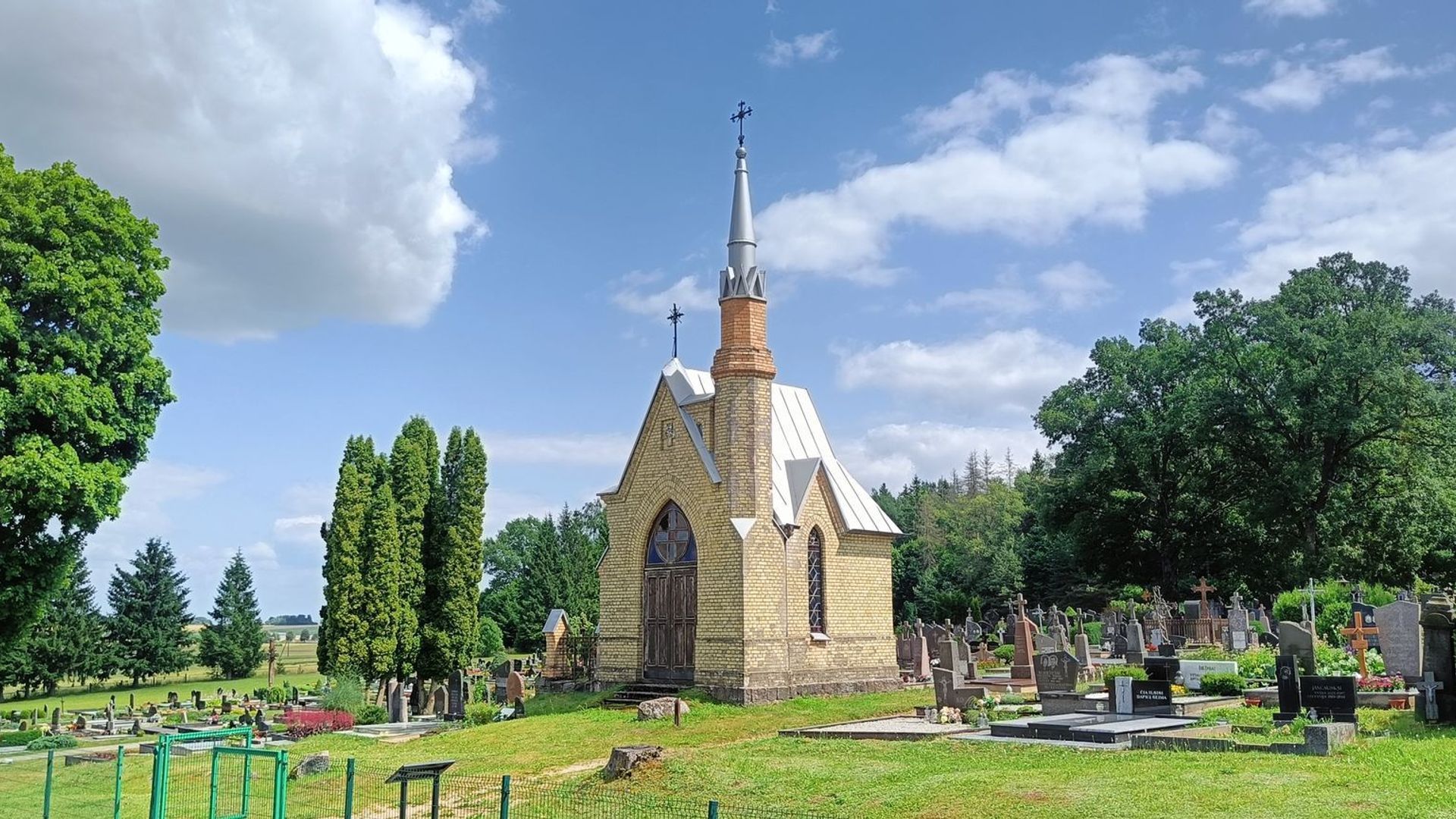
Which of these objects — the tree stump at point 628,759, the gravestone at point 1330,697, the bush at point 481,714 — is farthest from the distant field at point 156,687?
the gravestone at point 1330,697

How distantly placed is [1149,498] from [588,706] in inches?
1395

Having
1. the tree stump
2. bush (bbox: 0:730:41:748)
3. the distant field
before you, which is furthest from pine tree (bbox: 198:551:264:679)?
the tree stump

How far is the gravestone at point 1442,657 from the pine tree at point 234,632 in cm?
5908

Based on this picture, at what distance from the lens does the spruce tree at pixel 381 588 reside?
29.0 meters

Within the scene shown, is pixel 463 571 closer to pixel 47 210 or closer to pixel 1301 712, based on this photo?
pixel 47 210

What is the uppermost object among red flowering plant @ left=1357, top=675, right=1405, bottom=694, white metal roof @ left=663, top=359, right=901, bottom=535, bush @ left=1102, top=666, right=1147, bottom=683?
white metal roof @ left=663, top=359, right=901, bottom=535

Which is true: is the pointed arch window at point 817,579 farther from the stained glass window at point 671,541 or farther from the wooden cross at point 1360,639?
the wooden cross at point 1360,639

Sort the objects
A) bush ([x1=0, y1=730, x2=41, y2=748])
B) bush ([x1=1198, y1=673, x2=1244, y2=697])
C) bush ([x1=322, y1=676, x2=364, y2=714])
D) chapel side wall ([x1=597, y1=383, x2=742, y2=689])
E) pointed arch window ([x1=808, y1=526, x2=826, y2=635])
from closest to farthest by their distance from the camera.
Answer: bush ([x1=1198, y1=673, x2=1244, y2=697])
chapel side wall ([x1=597, y1=383, x2=742, y2=689])
pointed arch window ([x1=808, y1=526, x2=826, y2=635])
bush ([x1=0, y1=730, x2=41, y2=748])
bush ([x1=322, y1=676, x2=364, y2=714])

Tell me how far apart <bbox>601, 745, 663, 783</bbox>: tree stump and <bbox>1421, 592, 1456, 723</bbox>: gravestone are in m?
11.1

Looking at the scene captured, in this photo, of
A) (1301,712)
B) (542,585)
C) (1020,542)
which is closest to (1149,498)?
(1020,542)

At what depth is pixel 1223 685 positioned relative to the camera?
64.1 feet

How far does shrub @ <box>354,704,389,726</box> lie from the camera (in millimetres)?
27453

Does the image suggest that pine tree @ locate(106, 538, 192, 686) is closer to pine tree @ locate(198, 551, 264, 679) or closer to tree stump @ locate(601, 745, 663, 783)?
pine tree @ locate(198, 551, 264, 679)

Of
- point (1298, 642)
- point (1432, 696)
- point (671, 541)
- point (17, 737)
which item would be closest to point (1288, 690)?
point (1298, 642)
